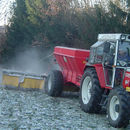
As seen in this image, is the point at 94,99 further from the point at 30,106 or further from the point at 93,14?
the point at 93,14

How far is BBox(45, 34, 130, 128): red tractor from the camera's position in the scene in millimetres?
7867

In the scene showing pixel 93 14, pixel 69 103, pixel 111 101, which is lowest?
pixel 69 103

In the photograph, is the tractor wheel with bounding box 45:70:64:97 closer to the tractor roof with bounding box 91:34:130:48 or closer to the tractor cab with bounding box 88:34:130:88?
the tractor roof with bounding box 91:34:130:48

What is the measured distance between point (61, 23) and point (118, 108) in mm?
12290

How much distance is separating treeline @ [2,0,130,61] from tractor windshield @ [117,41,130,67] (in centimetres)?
504

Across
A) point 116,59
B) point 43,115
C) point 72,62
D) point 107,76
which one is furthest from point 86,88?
point 43,115

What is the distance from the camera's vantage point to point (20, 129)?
7.09 meters

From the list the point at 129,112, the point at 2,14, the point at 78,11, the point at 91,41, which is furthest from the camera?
the point at 2,14

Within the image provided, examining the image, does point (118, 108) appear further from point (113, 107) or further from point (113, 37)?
point (113, 37)

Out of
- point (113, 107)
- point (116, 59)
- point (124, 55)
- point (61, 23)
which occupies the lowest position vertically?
point (113, 107)

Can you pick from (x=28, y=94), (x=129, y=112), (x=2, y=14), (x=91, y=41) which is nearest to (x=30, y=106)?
(x=28, y=94)

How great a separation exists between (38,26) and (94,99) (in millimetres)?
12652

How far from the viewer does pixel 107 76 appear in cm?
905

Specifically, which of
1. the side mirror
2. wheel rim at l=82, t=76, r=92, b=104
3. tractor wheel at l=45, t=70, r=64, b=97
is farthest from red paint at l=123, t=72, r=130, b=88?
tractor wheel at l=45, t=70, r=64, b=97
